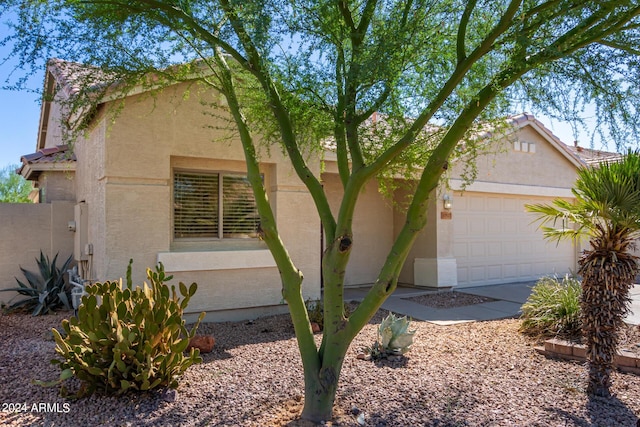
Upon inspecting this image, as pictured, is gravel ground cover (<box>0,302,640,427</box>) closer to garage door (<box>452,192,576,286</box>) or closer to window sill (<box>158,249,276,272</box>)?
window sill (<box>158,249,276,272</box>)

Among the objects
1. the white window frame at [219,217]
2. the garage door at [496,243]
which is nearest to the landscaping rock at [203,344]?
the white window frame at [219,217]

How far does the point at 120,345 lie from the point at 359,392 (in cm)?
243

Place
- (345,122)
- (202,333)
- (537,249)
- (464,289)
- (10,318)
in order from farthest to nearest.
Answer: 1. (537,249)
2. (464,289)
3. (10,318)
4. (202,333)
5. (345,122)

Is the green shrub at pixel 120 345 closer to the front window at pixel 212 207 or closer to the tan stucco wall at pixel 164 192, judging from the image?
the tan stucco wall at pixel 164 192

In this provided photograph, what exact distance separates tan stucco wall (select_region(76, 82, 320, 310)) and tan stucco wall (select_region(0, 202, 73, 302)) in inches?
68.3

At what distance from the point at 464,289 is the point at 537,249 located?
12.6 ft

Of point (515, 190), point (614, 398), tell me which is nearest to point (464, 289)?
point (515, 190)

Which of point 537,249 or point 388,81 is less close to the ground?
point 388,81

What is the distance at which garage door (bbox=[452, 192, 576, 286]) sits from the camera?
12.7m

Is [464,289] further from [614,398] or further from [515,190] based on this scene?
[614,398]

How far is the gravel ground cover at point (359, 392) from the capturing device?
4.49 metres

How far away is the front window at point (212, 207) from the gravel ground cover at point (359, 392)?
2.08 m

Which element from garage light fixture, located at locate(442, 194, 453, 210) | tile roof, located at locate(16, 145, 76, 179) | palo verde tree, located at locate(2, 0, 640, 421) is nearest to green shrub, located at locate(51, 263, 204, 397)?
palo verde tree, located at locate(2, 0, 640, 421)

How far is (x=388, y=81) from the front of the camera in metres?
4.81
